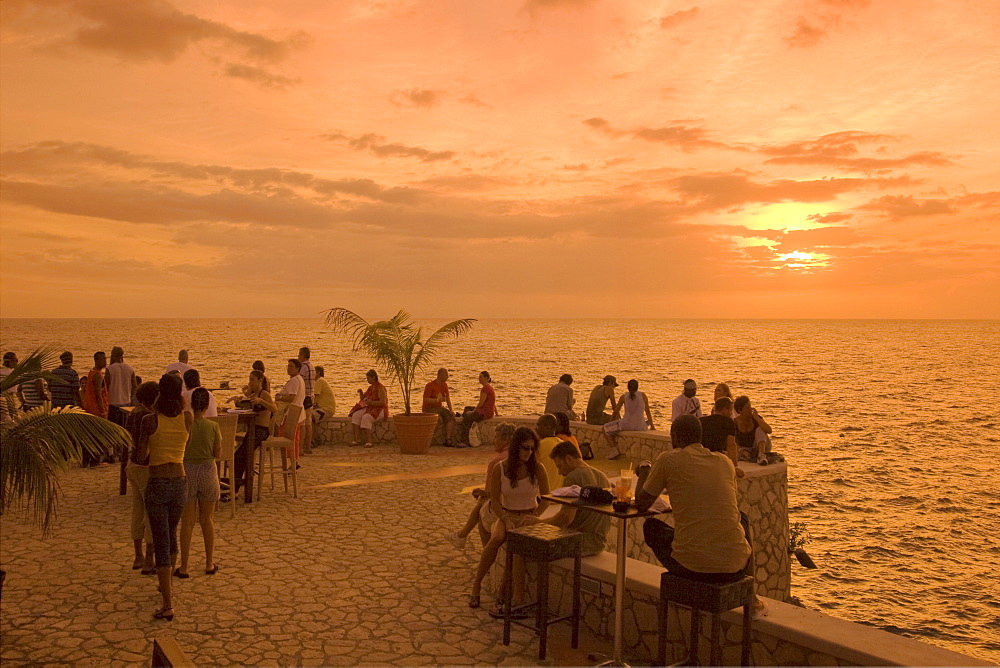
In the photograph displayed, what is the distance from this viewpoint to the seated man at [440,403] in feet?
50.2

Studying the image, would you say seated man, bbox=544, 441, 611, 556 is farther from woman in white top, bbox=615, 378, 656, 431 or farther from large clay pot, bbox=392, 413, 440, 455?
woman in white top, bbox=615, 378, 656, 431

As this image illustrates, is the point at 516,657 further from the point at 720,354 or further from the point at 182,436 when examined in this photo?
the point at 720,354

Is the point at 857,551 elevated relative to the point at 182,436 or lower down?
lower down

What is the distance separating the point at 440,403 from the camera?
15609 mm

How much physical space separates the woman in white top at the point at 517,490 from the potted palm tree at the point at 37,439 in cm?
302

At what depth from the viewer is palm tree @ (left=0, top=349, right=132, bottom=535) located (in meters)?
5.24

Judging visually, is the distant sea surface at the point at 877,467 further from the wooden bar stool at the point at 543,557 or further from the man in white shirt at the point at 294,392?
the wooden bar stool at the point at 543,557

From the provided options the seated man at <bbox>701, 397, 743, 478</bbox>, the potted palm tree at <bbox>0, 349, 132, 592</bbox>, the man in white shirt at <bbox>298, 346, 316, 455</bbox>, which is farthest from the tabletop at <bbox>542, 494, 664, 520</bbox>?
the man in white shirt at <bbox>298, 346, 316, 455</bbox>

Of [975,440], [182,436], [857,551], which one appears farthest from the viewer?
[975,440]

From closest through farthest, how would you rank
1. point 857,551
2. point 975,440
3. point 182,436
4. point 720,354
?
point 182,436, point 857,551, point 975,440, point 720,354

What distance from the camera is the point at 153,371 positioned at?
60812 millimetres

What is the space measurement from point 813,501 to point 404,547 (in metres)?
17.2

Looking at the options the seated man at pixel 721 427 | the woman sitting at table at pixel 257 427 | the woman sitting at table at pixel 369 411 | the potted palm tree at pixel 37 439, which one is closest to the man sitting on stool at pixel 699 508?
the seated man at pixel 721 427

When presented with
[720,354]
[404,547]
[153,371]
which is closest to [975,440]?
[404,547]
